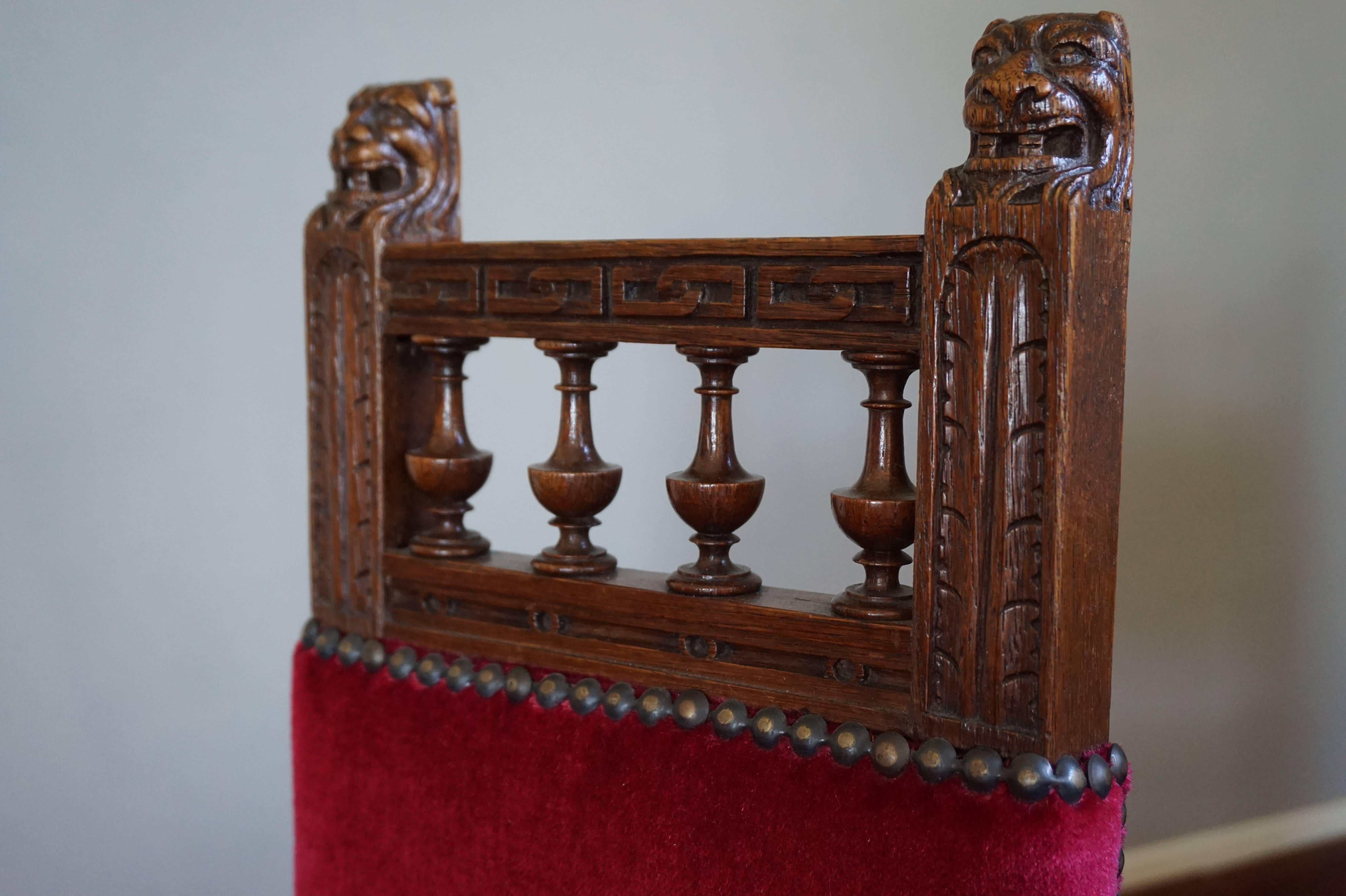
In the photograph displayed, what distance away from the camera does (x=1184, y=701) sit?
7.07 ft

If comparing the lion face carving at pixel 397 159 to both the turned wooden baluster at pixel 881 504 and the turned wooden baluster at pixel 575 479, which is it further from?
the turned wooden baluster at pixel 881 504

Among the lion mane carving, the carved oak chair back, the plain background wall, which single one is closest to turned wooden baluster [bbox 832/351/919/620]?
the carved oak chair back

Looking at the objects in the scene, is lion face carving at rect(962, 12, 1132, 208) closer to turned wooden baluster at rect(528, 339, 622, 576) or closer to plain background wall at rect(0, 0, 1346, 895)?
turned wooden baluster at rect(528, 339, 622, 576)

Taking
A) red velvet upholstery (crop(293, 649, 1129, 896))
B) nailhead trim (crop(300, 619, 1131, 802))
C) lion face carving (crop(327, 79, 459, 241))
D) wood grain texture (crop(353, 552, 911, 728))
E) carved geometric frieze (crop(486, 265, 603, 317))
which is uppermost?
lion face carving (crop(327, 79, 459, 241))

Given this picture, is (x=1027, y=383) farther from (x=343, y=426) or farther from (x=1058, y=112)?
(x=343, y=426)

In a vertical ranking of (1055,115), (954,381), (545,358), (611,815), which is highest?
(1055,115)

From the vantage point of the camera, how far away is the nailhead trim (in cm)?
58

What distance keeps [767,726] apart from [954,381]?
0.70 ft

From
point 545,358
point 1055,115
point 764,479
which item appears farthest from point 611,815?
point 545,358

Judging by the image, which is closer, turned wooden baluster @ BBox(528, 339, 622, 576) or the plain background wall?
turned wooden baluster @ BBox(528, 339, 622, 576)

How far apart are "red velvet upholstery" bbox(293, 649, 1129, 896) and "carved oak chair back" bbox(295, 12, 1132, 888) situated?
0.01 meters

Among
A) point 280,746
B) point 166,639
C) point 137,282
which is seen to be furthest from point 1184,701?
point 137,282

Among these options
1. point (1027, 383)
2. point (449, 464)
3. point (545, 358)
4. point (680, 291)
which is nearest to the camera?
point (1027, 383)

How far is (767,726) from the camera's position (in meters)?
0.66
